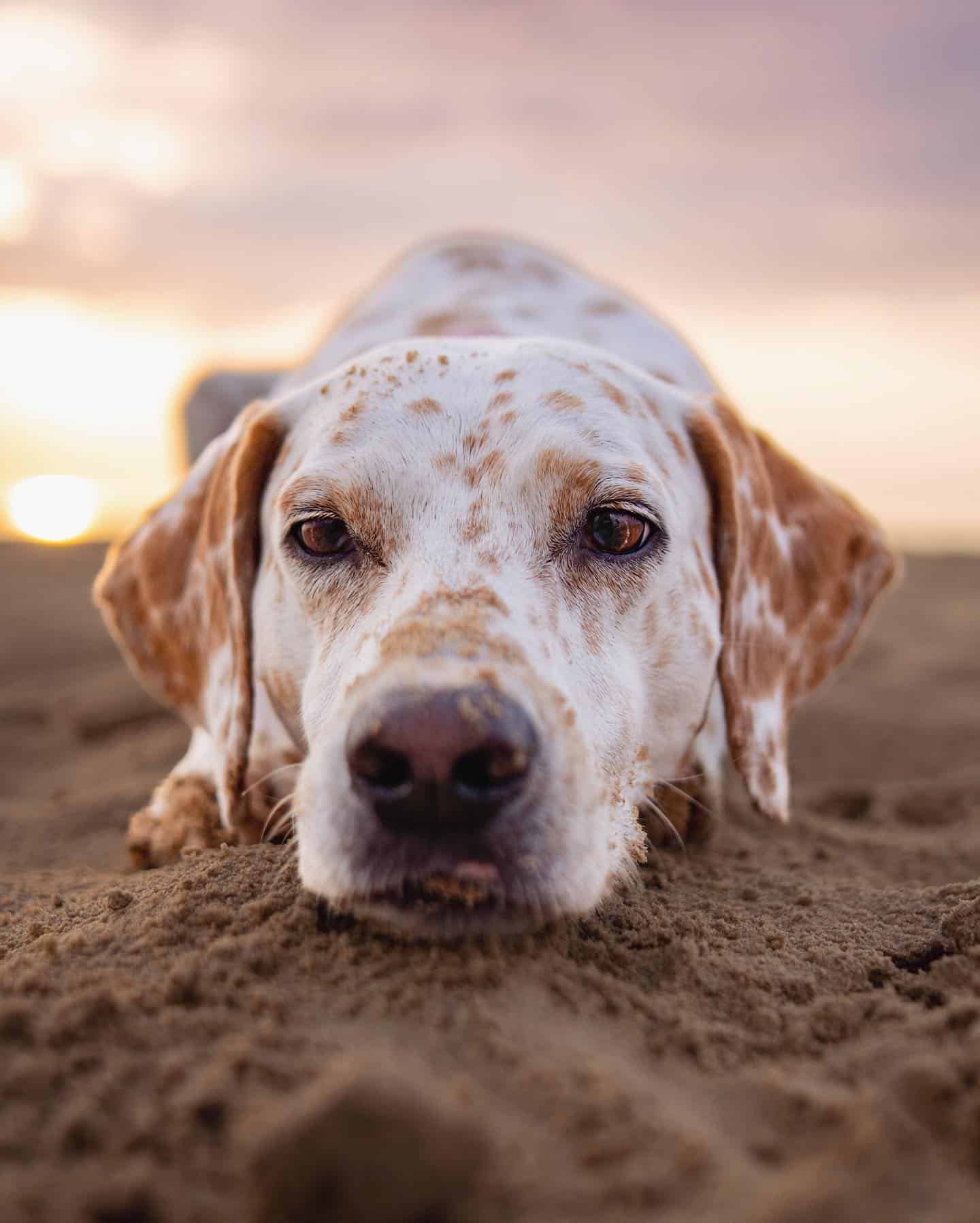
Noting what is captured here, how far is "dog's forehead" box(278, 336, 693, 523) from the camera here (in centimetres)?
217

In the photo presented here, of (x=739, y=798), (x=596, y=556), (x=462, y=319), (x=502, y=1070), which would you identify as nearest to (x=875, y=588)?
(x=739, y=798)

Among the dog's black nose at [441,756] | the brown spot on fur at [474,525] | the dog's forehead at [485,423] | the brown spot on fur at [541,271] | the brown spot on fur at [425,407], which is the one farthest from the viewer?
the brown spot on fur at [541,271]

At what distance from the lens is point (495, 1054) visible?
1248 mm

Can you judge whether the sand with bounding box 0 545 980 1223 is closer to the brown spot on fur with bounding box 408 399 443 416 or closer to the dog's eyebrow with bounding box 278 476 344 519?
the dog's eyebrow with bounding box 278 476 344 519

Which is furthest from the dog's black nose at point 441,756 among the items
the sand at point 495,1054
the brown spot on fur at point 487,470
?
the brown spot on fur at point 487,470

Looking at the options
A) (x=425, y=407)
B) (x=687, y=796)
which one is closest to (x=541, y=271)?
(x=425, y=407)

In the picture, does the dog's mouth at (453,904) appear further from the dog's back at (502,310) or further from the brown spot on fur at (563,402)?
the dog's back at (502,310)

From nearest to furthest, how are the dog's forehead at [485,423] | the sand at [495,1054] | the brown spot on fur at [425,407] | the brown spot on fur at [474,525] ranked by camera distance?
the sand at [495,1054] → the brown spot on fur at [474,525] → the dog's forehead at [485,423] → the brown spot on fur at [425,407]

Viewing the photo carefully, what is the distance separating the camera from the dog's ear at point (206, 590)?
2.52 metres

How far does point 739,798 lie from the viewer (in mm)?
3207

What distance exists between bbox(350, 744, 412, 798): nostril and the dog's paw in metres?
1.03

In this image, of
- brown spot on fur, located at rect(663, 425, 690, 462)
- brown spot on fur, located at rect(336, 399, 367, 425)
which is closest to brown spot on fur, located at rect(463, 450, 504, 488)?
brown spot on fur, located at rect(336, 399, 367, 425)

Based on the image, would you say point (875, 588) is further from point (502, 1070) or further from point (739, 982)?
point (502, 1070)

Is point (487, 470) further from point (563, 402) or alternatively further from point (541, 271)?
point (541, 271)
